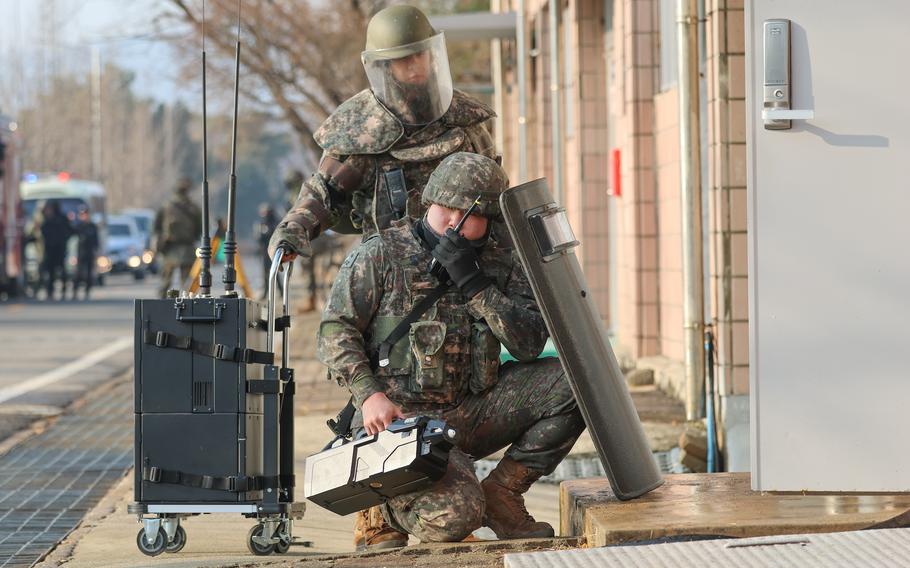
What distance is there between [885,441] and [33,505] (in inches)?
156

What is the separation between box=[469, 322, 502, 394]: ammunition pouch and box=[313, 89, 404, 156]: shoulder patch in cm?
86

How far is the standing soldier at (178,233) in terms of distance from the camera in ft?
68.5

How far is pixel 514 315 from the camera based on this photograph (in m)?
5.25

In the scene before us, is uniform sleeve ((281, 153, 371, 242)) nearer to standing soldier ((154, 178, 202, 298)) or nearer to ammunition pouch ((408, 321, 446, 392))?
ammunition pouch ((408, 321, 446, 392))

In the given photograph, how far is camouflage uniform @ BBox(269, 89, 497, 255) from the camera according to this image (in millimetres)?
5816

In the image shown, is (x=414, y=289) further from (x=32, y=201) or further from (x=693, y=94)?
(x=32, y=201)

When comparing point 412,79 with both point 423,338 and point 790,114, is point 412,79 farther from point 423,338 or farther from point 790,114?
point 790,114

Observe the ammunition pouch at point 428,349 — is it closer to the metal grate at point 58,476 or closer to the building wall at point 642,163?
the metal grate at point 58,476

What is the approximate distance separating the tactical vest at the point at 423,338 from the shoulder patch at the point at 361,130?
57 cm

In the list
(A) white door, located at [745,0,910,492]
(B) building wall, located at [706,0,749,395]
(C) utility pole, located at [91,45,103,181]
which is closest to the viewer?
(A) white door, located at [745,0,910,492]

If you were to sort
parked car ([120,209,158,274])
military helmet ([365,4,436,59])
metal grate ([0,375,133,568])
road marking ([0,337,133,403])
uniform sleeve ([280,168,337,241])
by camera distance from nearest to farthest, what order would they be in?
uniform sleeve ([280,168,337,241]) < military helmet ([365,4,436,59]) < metal grate ([0,375,133,568]) < road marking ([0,337,133,403]) < parked car ([120,209,158,274])

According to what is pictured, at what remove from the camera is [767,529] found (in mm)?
4523

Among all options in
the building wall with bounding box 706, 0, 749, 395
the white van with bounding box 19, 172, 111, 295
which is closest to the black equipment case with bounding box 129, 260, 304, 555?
the building wall with bounding box 706, 0, 749, 395

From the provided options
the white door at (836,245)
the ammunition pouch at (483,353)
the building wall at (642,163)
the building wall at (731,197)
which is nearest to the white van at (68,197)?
the building wall at (642,163)
